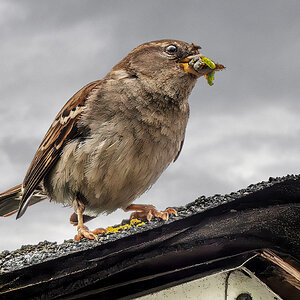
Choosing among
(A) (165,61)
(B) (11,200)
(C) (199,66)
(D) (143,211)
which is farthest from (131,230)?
(B) (11,200)

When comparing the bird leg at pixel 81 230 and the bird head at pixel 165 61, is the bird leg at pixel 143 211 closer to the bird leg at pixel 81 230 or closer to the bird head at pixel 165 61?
the bird leg at pixel 81 230

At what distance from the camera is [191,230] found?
114 inches

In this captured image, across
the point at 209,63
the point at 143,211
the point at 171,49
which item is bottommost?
the point at 143,211

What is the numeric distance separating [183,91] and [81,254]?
74.9 inches

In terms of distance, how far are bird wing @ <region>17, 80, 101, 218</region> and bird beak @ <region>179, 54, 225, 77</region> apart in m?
0.75

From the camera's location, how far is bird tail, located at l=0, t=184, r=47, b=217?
502 centimetres

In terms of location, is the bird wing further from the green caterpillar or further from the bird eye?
the green caterpillar

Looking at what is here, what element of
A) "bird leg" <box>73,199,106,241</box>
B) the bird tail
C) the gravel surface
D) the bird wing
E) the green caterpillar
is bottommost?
the gravel surface

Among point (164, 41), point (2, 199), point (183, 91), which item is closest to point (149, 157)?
point (183, 91)

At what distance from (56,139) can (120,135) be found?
66 centimetres

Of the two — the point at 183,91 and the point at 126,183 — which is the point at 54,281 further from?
the point at 183,91

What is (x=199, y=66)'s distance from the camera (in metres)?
4.09

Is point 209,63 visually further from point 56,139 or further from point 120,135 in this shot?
point 56,139

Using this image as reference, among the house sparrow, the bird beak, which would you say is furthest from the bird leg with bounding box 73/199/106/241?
the bird beak
